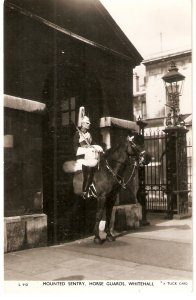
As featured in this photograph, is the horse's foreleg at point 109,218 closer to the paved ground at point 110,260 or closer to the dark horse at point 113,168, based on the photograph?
the dark horse at point 113,168

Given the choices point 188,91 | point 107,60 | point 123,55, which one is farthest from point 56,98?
point 188,91

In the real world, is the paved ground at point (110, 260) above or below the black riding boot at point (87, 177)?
below

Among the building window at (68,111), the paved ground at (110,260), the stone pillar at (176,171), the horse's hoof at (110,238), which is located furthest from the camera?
the stone pillar at (176,171)

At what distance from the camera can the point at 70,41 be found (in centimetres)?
814

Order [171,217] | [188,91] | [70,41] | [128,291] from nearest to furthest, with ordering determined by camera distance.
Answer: [128,291], [70,41], [171,217], [188,91]

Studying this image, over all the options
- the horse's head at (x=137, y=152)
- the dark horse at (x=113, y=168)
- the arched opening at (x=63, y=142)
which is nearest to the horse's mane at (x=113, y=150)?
the dark horse at (x=113, y=168)

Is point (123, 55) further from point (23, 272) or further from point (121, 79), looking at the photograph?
point (23, 272)

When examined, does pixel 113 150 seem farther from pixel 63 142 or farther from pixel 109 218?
pixel 109 218

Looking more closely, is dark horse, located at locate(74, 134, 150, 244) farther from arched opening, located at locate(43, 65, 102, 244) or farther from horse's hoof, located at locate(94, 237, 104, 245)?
arched opening, located at locate(43, 65, 102, 244)

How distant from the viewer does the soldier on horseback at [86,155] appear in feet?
24.6

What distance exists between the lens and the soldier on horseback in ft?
24.6

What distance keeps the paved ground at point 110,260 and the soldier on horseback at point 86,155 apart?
1.05 m

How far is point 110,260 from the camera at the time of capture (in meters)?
6.16

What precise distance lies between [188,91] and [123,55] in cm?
573
